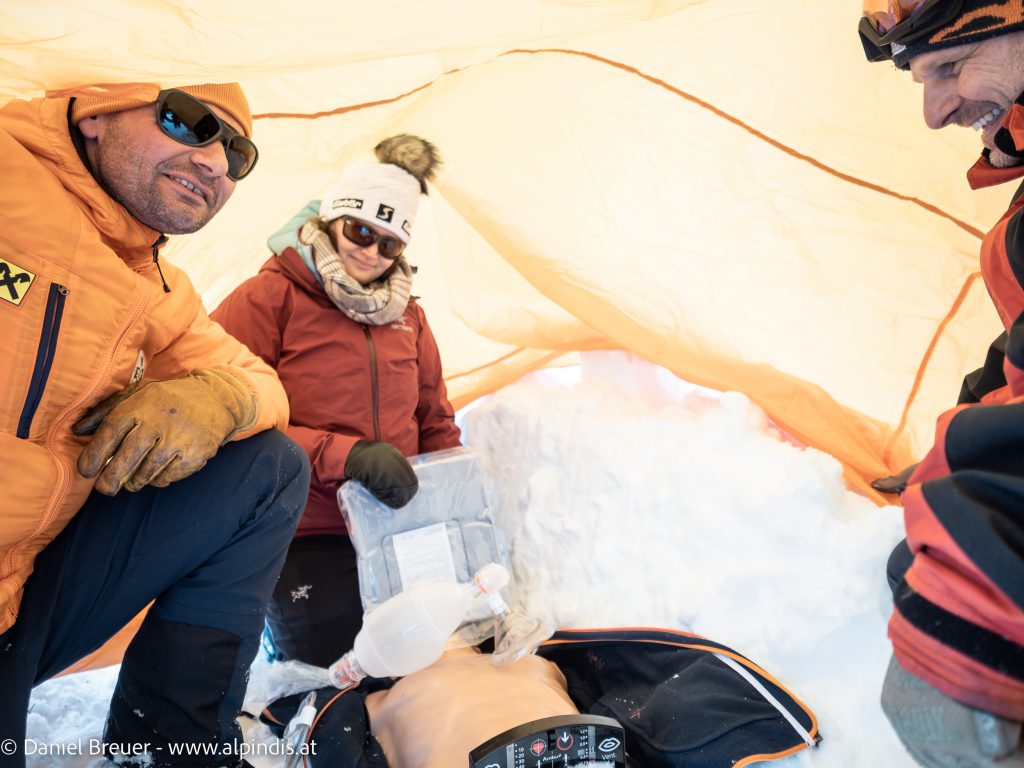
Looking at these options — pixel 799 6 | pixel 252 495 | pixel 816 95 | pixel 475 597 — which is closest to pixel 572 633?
pixel 475 597

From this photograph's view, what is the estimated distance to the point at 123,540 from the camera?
1025 millimetres

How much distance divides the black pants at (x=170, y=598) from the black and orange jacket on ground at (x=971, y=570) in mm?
887

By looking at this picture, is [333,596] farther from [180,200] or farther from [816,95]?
[816,95]

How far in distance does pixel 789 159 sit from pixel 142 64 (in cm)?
108

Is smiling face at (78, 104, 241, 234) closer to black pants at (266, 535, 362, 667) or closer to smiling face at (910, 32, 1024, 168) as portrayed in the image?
black pants at (266, 535, 362, 667)

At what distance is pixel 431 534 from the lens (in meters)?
1.54

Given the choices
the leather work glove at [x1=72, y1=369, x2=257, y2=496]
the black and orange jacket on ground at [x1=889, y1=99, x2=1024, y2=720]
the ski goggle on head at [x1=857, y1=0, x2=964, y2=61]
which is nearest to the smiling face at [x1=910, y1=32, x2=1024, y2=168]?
the ski goggle on head at [x1=857, y1=0, x2=964, y2=61]

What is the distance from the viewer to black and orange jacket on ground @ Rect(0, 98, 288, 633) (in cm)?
85

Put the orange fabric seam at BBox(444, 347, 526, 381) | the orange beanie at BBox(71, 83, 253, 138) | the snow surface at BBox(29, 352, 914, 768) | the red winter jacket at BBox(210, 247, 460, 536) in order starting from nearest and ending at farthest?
the orange beanie at BBox(71, 83, 253, 138) → the snow surface at BBox(29, 352, 914, 768) → the red winter jacket at BBox(210, 247, 460, 536) → the orange fabric seam at BBox(444, 347, 526, 381)

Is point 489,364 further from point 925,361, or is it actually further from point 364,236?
point 925,361

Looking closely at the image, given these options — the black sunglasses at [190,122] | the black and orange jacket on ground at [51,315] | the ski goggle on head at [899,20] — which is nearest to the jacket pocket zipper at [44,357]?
the black and orange jacket on ground at [51,315]

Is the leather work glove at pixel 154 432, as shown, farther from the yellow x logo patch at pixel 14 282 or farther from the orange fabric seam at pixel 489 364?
the orange fabric seam at pixel 489 364

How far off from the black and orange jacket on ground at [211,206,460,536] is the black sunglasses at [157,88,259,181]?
21.2 inches

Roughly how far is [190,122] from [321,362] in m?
0.68
